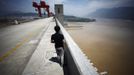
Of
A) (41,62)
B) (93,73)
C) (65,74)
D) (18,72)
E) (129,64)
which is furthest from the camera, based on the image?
(129,64)

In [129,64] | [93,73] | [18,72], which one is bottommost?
[129,64]

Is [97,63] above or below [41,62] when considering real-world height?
below

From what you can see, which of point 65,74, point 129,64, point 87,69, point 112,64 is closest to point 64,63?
point 65,74

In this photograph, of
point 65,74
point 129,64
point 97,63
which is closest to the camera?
point 65,74

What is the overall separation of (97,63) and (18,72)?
1001 centimetres

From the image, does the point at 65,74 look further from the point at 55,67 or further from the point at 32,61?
the point at 32,61

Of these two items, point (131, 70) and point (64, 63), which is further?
point (131, 70)

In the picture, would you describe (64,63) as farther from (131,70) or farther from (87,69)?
(131,70)

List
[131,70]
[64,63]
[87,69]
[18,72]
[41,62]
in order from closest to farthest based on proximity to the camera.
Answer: [87,69]
[18,72]
[64,63]
[41,62]
[131,70]

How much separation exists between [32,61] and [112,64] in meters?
10.6

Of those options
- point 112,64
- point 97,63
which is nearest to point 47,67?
point 97,63

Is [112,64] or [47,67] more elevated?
[47,67]

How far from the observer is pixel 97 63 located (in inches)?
488

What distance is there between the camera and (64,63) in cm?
424
